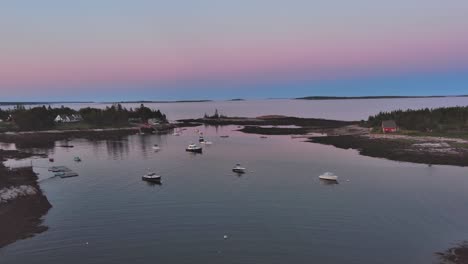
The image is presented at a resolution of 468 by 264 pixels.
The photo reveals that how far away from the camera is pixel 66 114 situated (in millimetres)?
178750

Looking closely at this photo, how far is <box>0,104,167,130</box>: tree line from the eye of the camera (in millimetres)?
154000

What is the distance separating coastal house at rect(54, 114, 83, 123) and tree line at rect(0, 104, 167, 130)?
170 cm

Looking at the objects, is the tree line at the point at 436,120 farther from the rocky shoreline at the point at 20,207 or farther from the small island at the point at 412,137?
the rocky shoreline at the point at 20,207

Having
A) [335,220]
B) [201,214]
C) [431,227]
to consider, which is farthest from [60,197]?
[431,227]

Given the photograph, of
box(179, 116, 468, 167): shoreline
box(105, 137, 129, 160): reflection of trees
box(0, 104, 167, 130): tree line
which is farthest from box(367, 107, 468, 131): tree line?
box(0, 104, 167, 130): tree line

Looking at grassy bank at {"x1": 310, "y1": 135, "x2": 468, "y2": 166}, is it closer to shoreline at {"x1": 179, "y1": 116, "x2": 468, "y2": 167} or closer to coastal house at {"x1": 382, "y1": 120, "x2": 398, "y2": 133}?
shoreline at {"x1": 179, "y1": 116, "x2": 468, "y2": 167}

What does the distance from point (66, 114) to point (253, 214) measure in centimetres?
15534

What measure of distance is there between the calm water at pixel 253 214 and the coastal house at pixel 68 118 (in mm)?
102051

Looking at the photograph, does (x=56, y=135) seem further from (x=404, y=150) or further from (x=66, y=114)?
(x=404, y=150)

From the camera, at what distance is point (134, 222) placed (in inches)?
1641

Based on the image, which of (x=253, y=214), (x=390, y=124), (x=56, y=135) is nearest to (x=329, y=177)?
(x=253, y=214)

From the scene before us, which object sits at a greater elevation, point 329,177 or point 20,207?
point 329,177

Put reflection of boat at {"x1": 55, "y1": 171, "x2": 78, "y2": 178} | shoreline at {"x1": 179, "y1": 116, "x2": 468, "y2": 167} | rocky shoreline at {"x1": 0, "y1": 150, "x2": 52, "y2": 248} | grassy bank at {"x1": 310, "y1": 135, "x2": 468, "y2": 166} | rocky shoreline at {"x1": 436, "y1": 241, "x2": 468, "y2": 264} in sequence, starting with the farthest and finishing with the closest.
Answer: shoreline at {"x1": 179, "y1": 116, "x2": 468, "y2": 167}, grassy bank at {"x1": 310, "y1": 135, "x2": 468, "y2": 166}, reflection of boat at {"x1": 55, "y1": 171, "x2": 78, "y2": 178}, rocky shoreline at {"x1": 0, "y1": 150, "x2": 52, "y2": 248}, rocky shoreline at {"x1": 436, "y1": 241, "x2": 468, "y2": 264}

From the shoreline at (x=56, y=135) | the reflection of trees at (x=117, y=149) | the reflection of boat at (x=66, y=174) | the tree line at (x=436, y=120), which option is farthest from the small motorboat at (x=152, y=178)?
the tree line at (x=436, y=120)
